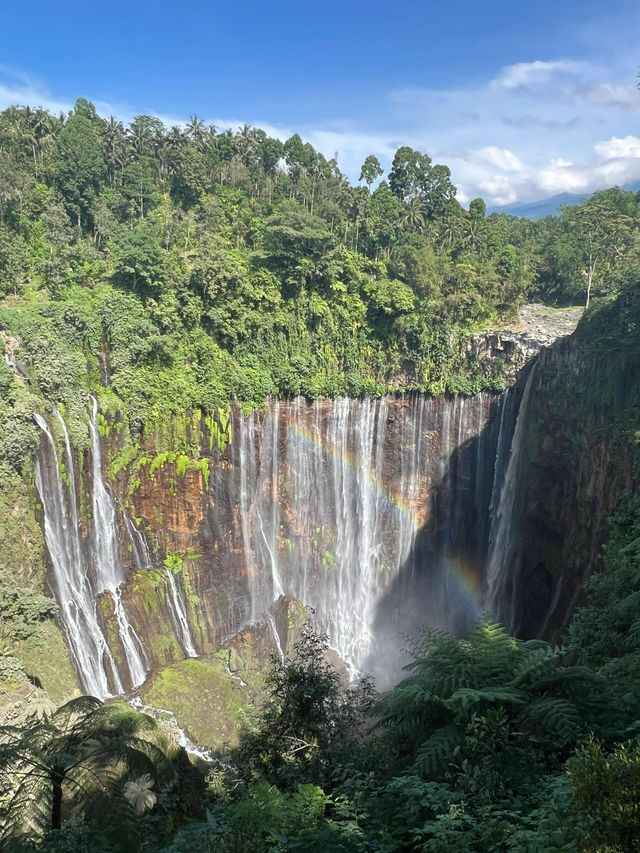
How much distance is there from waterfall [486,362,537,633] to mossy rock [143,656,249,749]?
1135cm

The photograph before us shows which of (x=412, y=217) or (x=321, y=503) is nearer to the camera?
(x=321, y=503)

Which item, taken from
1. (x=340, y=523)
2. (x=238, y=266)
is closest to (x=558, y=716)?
(x=340, y=523)

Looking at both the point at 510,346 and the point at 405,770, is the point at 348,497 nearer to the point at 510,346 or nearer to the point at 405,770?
the point at 510,346

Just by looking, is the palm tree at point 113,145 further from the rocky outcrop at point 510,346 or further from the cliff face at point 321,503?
the rocky outcrop at point 510,346

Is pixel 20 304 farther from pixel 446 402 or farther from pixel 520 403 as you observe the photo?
pixel 520 403

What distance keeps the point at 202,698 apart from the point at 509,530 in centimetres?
1411

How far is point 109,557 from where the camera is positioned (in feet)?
→ 66.7

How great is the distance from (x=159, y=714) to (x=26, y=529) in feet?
23.7

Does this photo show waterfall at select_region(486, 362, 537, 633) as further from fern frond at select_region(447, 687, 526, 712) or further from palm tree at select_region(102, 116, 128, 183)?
palm tree at select_region(102, 116, 128, 183)

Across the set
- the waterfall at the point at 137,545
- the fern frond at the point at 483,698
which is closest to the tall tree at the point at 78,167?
the waterfall at the point at 137,545

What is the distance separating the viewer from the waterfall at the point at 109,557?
785 inches

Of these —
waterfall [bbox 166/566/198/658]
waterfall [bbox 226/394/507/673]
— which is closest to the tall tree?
waterfall [bbox 226/394/507/673]

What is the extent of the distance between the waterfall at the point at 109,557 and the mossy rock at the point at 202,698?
3.38 feet

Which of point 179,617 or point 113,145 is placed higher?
point 113,145
